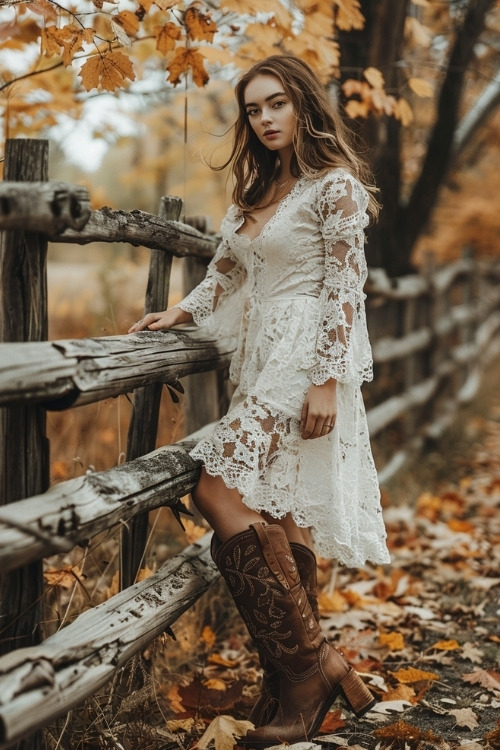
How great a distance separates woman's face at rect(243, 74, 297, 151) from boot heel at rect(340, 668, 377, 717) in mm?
1788

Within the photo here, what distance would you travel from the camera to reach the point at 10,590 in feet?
6.43

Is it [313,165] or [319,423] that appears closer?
[319,423]

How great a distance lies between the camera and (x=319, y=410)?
2.42 m

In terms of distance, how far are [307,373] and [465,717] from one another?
4.15ft

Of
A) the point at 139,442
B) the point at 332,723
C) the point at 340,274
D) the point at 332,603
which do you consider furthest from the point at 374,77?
the point at 332,723

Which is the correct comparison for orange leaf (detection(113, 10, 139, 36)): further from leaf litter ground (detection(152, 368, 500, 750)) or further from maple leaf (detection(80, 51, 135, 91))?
leaf litter ground (detection(152, 368, 500, 750))

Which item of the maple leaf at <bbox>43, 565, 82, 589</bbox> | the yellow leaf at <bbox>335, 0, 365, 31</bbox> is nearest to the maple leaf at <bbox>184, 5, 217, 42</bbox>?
the yellow leaf at <bbox>335, 0, 365, 31</bbox>

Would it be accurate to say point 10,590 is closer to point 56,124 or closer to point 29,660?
point 29,660

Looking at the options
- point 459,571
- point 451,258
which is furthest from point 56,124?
point 451,258

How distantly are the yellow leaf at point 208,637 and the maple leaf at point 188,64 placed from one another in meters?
2.21

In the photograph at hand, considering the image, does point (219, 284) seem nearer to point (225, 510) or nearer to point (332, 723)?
point (225, 510)

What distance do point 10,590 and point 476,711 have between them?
65.0 inches

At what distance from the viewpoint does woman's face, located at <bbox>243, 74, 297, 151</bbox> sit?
262 centimetres

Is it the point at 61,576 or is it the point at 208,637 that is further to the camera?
the point at 208,637
